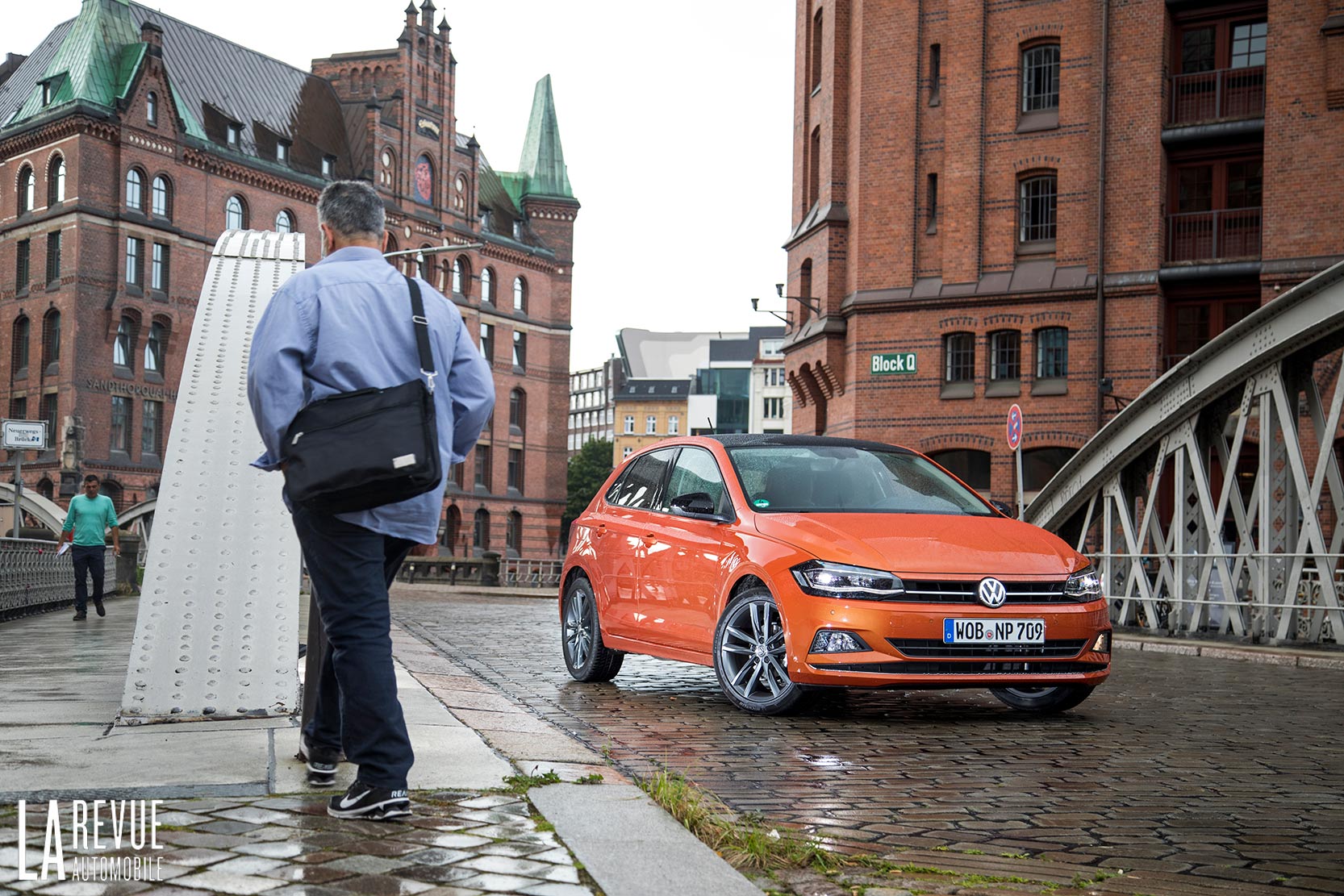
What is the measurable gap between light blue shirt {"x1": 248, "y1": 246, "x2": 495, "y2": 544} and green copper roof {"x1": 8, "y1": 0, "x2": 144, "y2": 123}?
53.6 meters

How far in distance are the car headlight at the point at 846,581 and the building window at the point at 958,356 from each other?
27114 millimetres

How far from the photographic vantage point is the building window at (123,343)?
54750 millimetres

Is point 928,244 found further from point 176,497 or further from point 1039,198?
point 176,497

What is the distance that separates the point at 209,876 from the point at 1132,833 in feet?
9.14

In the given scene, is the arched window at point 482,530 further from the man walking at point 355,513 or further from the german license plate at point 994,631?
the man walking at point 355,513

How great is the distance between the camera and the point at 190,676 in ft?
19.2

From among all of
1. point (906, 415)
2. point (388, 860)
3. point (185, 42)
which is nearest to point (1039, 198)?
point (906, 415)

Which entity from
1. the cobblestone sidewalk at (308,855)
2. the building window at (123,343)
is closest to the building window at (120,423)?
the building window at (123,343)

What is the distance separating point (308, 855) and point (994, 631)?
Answer: 447 cm

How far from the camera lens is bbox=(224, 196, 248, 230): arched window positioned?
193 ft

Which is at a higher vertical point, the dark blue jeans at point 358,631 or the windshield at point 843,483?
the windshield at point 843,483

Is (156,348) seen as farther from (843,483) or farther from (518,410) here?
(843,483)

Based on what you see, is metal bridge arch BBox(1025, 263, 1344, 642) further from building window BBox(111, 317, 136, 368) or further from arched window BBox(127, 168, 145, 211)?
arched window BBox(127, 168, 145, 211)

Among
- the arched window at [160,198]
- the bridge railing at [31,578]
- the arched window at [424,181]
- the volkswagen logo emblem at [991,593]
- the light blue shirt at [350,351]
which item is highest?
the arched window at [424,181]
